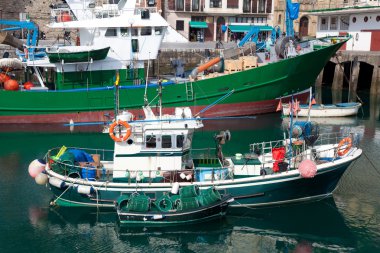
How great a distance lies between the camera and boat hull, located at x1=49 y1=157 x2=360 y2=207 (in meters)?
14.7

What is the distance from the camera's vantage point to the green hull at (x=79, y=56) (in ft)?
83.3

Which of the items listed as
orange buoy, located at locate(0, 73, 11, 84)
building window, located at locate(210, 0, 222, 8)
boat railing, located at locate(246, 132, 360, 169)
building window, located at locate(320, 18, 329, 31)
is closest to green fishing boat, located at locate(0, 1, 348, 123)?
orange buoy, located at locate(0, 73, 11, 84)

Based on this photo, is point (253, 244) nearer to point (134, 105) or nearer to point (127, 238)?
point (127, 238)

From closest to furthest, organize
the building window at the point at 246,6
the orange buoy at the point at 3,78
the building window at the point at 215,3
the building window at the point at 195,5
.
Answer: the orange buoy at the point at 3,78, the building window at the point at 195,5, the building window at the point at 215,3, the building window at the point at 246,6

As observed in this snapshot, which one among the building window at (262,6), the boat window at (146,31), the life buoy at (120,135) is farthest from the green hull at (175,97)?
the building window at (262,6)

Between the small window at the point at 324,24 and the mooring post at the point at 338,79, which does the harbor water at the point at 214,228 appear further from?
the small window at the point at 324,24

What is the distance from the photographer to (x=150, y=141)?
15070 mm

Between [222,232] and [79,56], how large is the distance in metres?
15.1

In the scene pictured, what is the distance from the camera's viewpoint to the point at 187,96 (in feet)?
89.8

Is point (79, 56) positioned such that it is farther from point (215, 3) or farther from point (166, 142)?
point (215, 3)

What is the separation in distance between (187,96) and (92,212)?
1323 centimetres

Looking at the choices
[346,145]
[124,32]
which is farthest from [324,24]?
[346,145]

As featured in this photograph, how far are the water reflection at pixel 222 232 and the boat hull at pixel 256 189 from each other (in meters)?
0.30

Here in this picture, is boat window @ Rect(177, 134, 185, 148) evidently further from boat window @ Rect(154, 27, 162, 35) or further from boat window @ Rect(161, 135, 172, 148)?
boat window @ Rect(154, 27, 162, 35)
